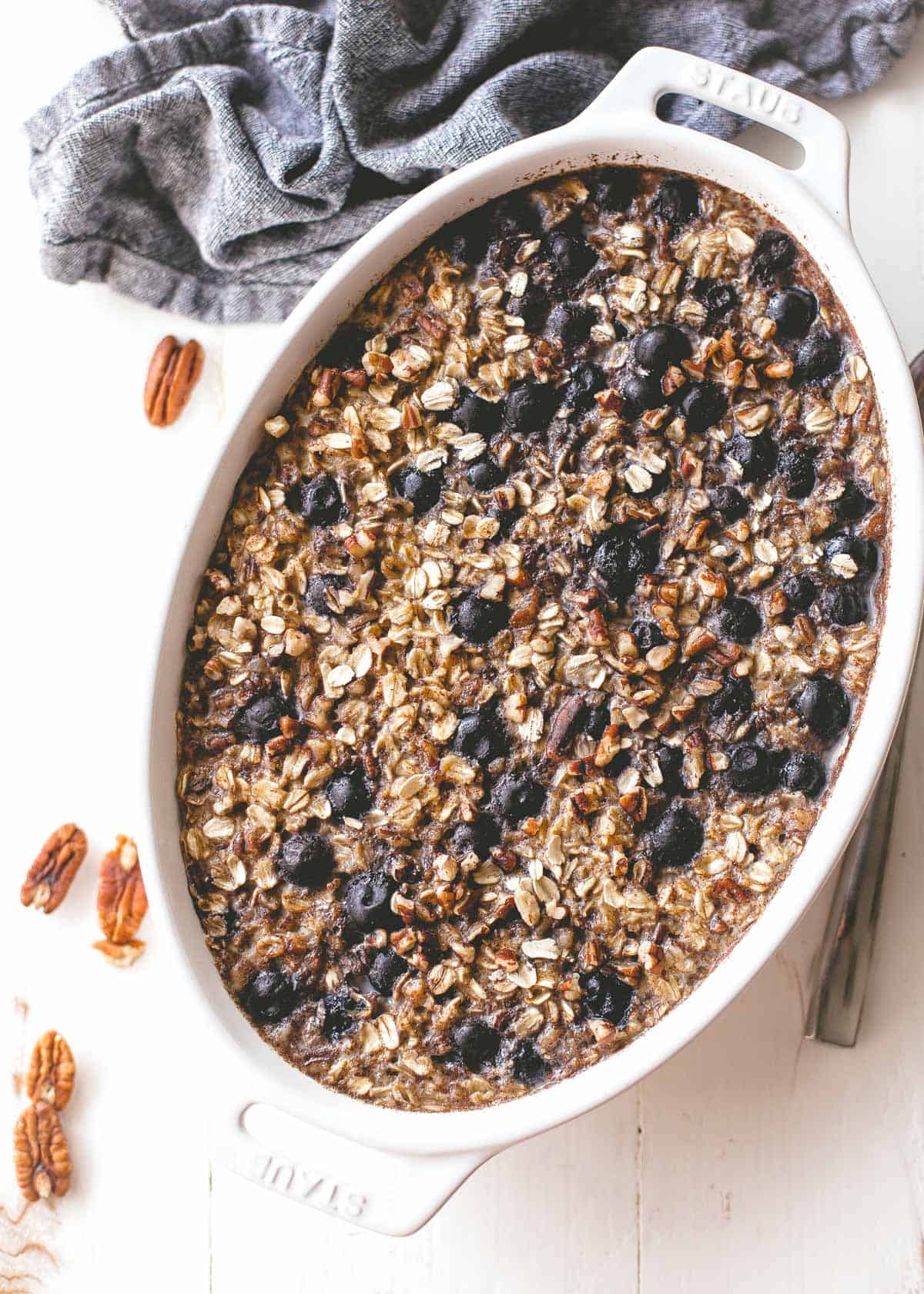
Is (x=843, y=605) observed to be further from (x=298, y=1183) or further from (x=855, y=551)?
(x=298, y=1183)

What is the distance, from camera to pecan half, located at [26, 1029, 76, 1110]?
151 centimetres

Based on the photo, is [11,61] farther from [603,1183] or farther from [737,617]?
[603,1183]

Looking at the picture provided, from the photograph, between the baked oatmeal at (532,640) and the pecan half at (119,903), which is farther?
the pecan half at (119,903)

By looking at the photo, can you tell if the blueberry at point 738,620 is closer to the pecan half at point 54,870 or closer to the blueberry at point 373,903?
the blueberry at point 373,903

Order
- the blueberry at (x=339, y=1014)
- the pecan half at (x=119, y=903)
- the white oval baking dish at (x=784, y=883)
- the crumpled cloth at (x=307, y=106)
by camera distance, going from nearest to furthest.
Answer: the white oval baking dish at (x=784, y=883), the blueberry at (x=339, y=1014), the crumpled cloth at (x=307, y=106), the pecan half at (x=119, y=903)

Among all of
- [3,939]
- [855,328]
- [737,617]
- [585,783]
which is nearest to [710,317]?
[855,328]

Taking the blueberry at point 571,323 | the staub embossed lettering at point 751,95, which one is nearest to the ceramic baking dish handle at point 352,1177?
the blueberry at point 571,323

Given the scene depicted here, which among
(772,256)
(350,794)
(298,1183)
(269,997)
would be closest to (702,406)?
(772,256)

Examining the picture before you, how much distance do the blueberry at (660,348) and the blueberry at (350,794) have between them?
20.9 inches

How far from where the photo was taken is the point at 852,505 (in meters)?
1.19

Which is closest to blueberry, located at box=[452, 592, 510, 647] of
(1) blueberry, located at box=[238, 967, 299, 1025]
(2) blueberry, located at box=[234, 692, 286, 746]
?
(2) blueberry, located at box=[234, 692, 286, 746]

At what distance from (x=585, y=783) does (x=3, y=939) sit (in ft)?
2.83

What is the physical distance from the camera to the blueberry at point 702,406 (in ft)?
3.93

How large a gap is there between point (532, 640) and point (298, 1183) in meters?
0.60
